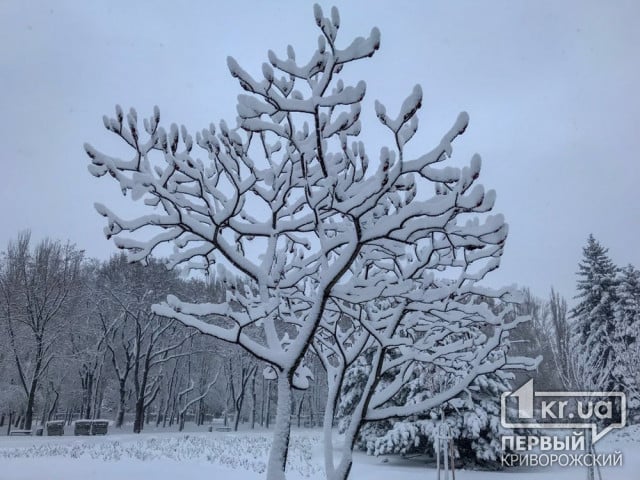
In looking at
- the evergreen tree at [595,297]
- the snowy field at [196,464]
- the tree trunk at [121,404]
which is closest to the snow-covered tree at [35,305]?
the tree trunk at [121,404]

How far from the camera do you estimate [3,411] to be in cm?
2688

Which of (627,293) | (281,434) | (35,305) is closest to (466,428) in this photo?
(281,434)

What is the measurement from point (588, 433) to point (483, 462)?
233 inches

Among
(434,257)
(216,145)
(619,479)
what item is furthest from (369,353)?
(216,145)

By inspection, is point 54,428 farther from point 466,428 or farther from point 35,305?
point 466,428

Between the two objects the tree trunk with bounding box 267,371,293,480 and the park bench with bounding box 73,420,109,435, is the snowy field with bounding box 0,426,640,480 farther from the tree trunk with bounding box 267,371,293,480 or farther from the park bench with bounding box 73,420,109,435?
the tree trunk with bounding box 267,371,293,480

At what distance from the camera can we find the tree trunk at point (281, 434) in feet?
17.6

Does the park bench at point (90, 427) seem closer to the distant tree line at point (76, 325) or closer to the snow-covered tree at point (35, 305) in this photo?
the snow-covered tree at point (35, 305)

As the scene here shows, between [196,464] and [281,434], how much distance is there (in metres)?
7.98

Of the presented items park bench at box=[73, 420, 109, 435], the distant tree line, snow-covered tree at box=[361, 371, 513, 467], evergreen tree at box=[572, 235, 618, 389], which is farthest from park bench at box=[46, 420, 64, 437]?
evergreen tree at box=[572, 235, 618, 389]

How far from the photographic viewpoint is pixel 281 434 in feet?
18.1

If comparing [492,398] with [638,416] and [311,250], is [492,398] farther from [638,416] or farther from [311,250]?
[638,416]

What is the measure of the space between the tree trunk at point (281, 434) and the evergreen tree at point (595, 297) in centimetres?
2233
